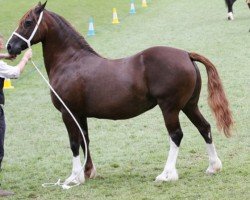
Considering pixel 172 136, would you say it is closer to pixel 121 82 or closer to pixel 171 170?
pixel 171 170

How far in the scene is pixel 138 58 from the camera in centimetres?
688

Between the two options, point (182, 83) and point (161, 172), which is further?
point (161, 172)

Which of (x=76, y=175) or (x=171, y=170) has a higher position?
(x=171, y=170)

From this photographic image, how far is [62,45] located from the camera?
7250 millimetres

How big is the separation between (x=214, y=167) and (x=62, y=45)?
7.90 feet

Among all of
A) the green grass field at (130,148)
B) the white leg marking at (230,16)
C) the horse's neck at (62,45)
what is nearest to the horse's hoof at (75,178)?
the green grass field at (130,148)

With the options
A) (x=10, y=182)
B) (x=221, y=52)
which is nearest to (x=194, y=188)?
(x=10, y=182)

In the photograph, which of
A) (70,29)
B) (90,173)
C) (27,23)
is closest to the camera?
(27,23)

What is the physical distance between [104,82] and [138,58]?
0.50 meters

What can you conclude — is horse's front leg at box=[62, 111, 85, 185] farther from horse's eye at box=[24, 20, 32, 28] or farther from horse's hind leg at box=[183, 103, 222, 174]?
horse's hind leg at box=[183, 103, 222, 174]

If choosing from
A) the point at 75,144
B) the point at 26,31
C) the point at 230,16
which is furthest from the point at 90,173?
the point at 230,16

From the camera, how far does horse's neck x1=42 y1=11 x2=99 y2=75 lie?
7.19m

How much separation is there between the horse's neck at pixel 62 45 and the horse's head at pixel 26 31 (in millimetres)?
245

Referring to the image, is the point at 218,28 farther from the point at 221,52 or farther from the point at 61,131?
the point at 61,131
